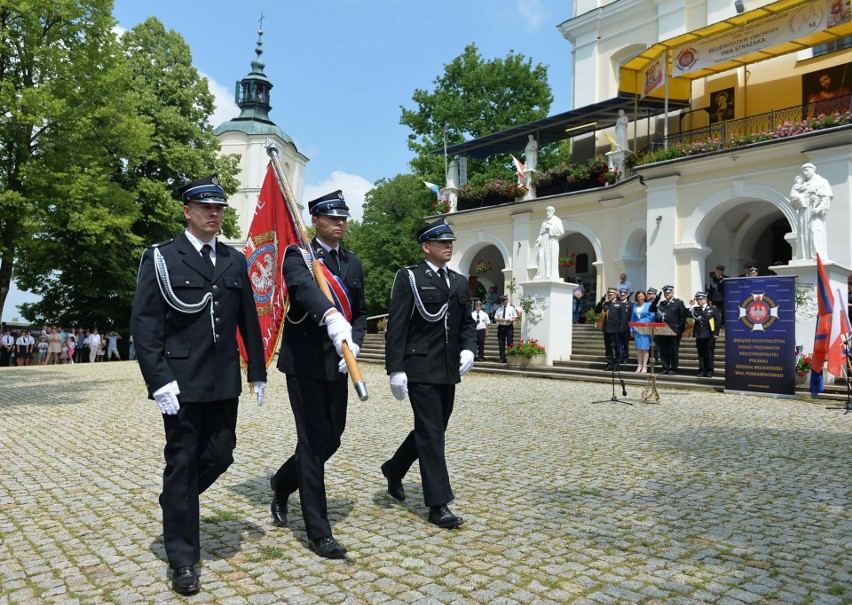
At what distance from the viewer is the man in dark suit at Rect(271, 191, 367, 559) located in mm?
3846

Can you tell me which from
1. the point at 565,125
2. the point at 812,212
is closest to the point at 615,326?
the point at 812,212

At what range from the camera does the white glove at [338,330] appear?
3.68 metres

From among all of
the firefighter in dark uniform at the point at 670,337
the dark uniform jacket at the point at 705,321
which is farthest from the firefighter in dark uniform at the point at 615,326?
the dark uniform jacket at the point at 705,321

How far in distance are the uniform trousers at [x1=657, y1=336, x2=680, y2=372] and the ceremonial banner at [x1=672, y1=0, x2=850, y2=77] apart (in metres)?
10.5

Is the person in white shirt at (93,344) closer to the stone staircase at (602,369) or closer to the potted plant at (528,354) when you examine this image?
the stone staircase at (602,369)

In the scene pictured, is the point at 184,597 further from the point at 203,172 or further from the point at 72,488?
the point at 203,172

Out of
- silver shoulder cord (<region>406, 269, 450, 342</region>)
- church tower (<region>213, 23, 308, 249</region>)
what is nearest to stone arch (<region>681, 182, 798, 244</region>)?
silver shoulder cord (<region>406, 269, 450, 342</region>)

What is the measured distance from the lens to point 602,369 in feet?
53.3

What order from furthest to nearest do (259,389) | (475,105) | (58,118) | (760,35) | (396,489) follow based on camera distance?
(475,105) → (760,35) → (58,118) → (396,489) → (259,389)

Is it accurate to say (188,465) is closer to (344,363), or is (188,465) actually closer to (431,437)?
(344,363)

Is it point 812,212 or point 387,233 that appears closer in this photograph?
point 812,212

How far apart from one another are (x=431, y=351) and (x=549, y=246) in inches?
545

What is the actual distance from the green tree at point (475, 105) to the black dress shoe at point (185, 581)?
32040 millimetres

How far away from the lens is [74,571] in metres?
3.54
